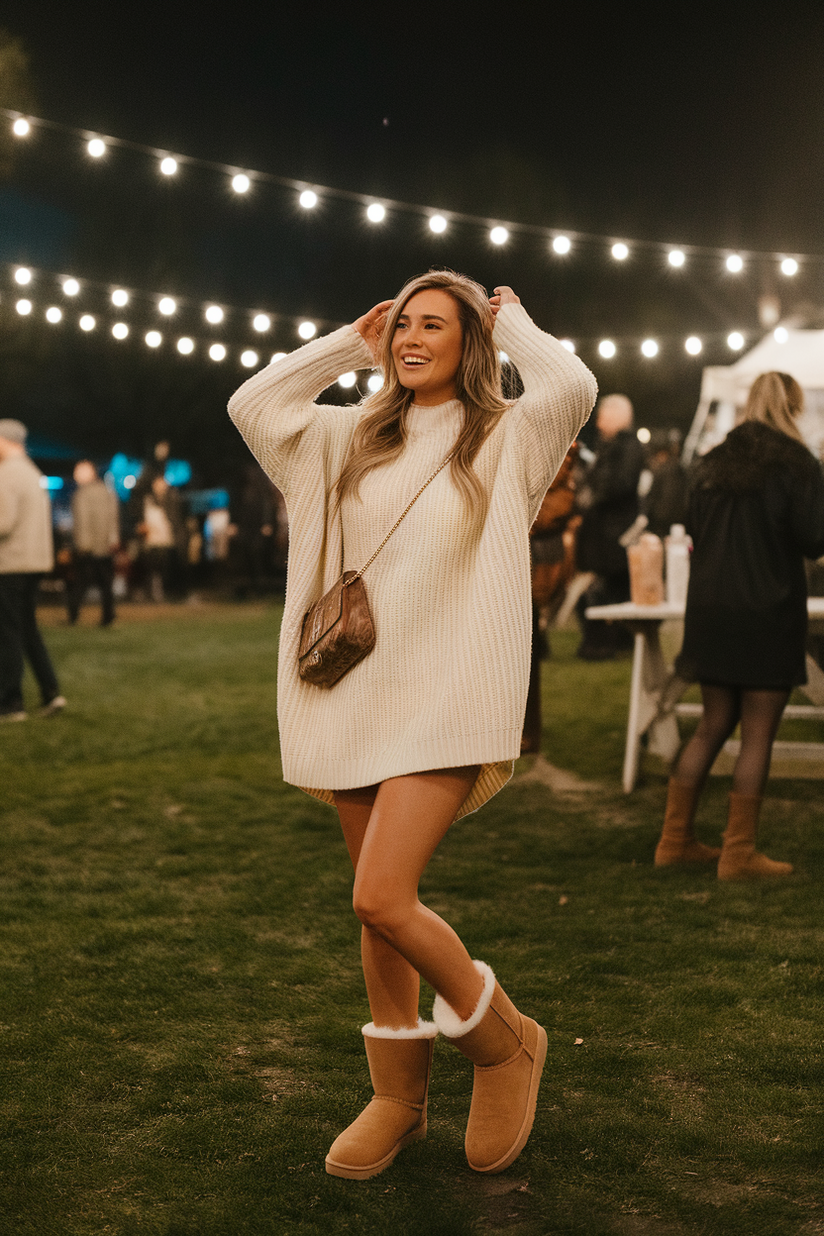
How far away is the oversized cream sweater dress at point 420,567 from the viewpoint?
2.25 metres

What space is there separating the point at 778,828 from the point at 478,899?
5.41 ft

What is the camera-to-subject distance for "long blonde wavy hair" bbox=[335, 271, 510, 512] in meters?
2.38

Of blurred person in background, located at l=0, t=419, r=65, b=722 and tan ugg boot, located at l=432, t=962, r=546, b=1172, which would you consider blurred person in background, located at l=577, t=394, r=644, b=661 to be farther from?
tan ugg boot, located at l=432, t=962, r=546, b=1172

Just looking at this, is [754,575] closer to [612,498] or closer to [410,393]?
[410,393]

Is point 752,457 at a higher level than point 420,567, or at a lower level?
higher

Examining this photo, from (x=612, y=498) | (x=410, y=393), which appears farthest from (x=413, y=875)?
(x=612, y=498)

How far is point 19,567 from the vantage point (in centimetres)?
785

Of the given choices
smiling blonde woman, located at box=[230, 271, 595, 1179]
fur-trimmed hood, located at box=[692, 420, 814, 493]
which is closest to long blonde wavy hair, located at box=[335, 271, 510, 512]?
smiling blonde woman, located at box=[230, 271, 595, 1179]

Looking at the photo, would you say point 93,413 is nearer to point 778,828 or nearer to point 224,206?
point 224,206

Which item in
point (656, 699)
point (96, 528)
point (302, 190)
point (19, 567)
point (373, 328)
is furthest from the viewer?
point (96, 528)

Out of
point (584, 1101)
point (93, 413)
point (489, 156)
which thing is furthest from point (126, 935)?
point (93, 413)

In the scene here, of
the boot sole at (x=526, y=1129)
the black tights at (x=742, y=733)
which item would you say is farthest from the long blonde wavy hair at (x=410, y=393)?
the black tights at (x=742, y=733)

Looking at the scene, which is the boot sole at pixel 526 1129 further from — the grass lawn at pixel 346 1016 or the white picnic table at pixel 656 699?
the white picnic table at pixel 656 699

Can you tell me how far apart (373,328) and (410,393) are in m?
0.18
